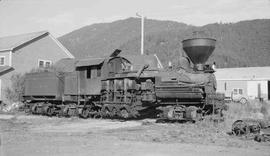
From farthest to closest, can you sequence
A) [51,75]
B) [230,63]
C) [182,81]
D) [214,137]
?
[230,63], [51,75], [182,81], [214,137]

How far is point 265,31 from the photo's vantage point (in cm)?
11512

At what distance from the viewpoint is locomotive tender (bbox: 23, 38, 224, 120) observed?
17.6m

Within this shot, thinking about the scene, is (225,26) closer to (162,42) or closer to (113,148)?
(162,42)

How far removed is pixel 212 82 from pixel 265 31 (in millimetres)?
105635

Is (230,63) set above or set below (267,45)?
below

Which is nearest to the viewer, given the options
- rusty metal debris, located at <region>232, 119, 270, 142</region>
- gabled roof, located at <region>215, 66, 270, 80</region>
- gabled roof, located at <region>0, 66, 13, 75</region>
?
rusty metal debris, located at <region>232, 119, 270, 142</region>

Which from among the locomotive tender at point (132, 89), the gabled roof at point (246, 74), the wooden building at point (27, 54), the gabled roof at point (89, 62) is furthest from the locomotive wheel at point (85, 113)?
the gabled roof at point (246, 74)

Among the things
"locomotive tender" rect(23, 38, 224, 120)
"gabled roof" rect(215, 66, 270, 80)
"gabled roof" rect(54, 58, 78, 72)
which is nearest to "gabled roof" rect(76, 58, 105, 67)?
"locomotive tender" rect(23, 38, 224, 120)

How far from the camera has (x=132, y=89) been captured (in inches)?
765

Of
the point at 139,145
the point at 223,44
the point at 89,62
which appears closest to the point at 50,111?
the point at 89,62

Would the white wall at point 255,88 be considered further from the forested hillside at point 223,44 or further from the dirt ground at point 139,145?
the forested hillside at point 223,44

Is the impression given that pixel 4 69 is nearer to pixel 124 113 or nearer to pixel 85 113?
pixel 85 113

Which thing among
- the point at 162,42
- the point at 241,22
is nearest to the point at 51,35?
the point at 162,42

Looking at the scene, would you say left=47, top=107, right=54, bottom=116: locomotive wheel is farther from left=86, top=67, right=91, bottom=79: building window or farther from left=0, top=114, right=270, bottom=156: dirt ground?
left=0, top=114, right=270, bottom=156: dirt ground
